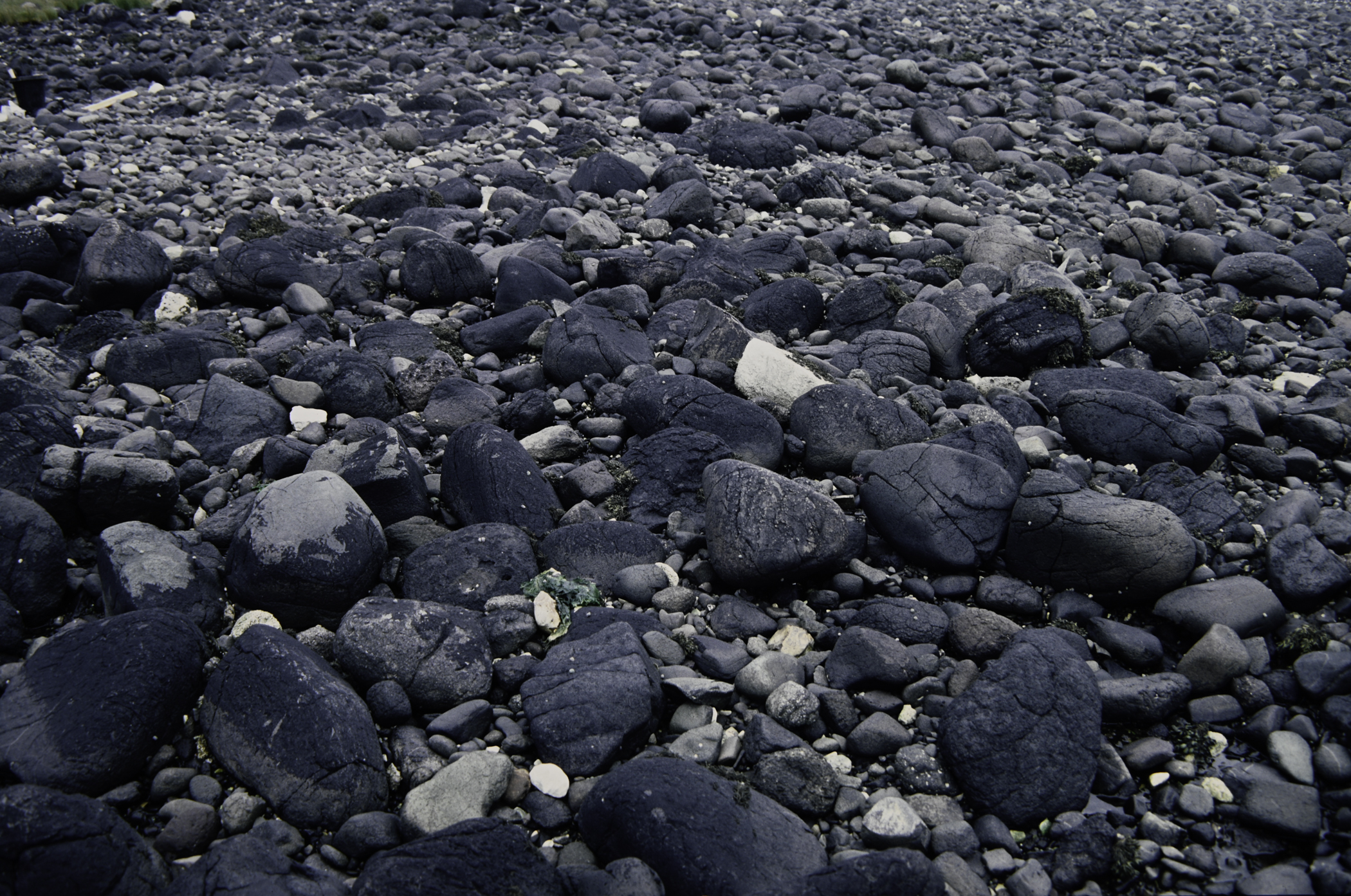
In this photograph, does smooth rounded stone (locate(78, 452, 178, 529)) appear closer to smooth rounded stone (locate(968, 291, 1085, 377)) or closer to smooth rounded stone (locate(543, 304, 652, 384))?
smooth rounded stone (locate(543, 304, 652, 384))

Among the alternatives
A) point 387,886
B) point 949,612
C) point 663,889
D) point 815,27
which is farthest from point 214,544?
point 815,27

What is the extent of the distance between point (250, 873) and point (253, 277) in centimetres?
617

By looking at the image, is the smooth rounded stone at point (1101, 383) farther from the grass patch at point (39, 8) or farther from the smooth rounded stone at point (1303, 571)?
the grass patch at point (39, 8)

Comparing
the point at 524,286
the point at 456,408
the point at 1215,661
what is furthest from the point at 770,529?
the point at 524,286

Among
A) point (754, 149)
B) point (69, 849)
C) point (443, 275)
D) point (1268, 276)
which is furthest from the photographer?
point (754, 149)

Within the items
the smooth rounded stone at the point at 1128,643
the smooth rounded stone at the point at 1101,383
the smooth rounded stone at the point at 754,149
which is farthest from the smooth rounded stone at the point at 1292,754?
the smooth rounded stone at the point at 754,149

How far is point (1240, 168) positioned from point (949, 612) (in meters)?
10.3

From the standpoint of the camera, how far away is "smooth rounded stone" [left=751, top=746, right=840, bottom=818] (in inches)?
153

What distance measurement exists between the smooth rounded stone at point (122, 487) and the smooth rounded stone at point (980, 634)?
4.84 meters

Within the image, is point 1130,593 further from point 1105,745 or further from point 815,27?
point 815,27

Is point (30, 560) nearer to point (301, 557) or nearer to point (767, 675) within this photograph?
point (301, 557)

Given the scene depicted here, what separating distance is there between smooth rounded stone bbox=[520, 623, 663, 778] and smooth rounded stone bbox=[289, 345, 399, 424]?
9.74 ft

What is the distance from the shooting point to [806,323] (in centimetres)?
769

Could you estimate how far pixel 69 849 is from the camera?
3275 mm
